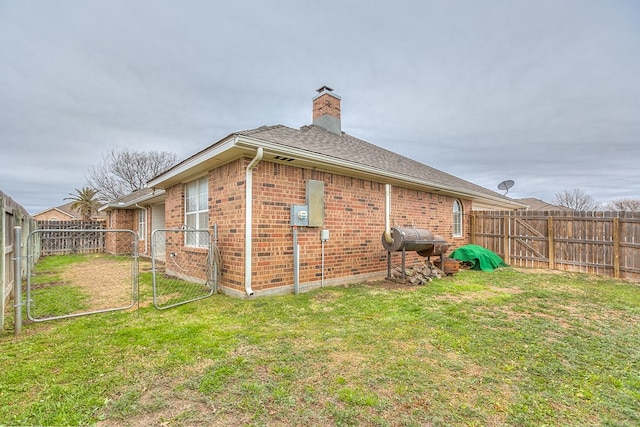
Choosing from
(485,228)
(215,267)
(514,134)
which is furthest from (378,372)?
(514,134)

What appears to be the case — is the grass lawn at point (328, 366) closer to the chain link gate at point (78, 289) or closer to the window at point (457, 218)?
the chain link gate at point (78, 289)

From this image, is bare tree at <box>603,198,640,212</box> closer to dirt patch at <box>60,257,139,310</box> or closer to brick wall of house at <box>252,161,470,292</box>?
brick wall of house at <box>252,161,470,292</box>

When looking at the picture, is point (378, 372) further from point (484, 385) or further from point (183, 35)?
point (183, 35)

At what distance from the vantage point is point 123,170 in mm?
29125

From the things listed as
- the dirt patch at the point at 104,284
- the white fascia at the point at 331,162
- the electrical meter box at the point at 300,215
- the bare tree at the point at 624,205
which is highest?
the bare tree at the point at 624,205

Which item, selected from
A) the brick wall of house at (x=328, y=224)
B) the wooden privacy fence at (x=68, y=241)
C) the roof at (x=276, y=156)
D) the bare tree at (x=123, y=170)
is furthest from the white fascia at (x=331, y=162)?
the bare tree at (x=123, y=170)

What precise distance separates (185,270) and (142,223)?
9.03 m

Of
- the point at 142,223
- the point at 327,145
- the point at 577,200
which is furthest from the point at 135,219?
the point at 577,200

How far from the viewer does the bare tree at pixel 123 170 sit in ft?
93.1

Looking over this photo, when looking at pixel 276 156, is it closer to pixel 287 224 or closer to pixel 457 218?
pixel 287 224

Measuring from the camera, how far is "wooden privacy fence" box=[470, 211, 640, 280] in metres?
8.09

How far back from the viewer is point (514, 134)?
16531 mm

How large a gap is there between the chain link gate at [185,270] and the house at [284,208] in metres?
0.15

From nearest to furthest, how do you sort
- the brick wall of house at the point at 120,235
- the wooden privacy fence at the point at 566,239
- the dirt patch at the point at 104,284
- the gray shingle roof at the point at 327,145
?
the dirt patch at the point at 104,284 → the gray shingle roof at the point at 327,145 → the wooden privacy fence at the point at 566,239 → the brick wall of house at the point at 120,235
